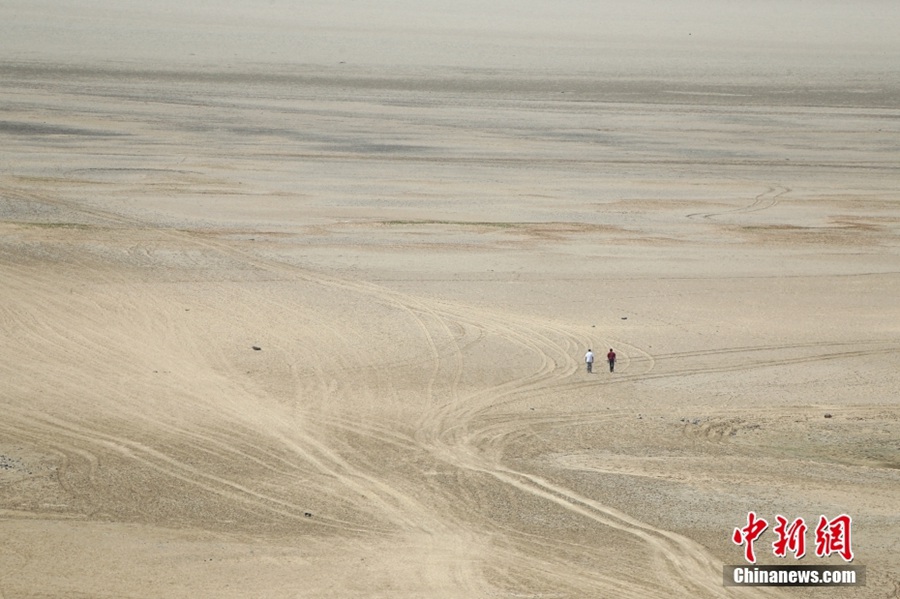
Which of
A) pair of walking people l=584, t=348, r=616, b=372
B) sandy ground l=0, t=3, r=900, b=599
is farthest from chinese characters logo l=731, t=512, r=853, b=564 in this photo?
pair of walking people l=584, t=348, r=616, b=372

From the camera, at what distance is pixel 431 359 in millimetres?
21375

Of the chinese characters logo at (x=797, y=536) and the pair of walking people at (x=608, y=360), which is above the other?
the pair of walking people at (x=608, y=360)

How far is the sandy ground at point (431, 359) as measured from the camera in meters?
14.4

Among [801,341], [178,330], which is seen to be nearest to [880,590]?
[801,341]

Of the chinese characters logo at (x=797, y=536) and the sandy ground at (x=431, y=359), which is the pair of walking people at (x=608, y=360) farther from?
the chinese characters logo at (x=797, y=536)

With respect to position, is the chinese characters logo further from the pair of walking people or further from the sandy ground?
the pair of walking people

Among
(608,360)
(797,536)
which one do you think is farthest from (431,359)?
(797,536)

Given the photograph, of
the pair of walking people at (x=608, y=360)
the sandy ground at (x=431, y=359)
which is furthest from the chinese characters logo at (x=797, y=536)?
the pair of walking people at (x=608, y=360)

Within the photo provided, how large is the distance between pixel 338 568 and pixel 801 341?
1197 centimetres

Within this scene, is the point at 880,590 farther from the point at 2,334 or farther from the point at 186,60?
the point at 186,60

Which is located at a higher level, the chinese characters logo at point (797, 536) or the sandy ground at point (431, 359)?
the sandy ground at point (431, 359)

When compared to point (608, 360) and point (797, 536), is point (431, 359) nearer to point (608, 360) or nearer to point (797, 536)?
point (608, 360)

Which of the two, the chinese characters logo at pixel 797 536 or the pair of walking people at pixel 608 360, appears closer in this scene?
the chinese characters logo at pixel 797 536

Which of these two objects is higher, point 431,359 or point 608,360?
point 608,360
